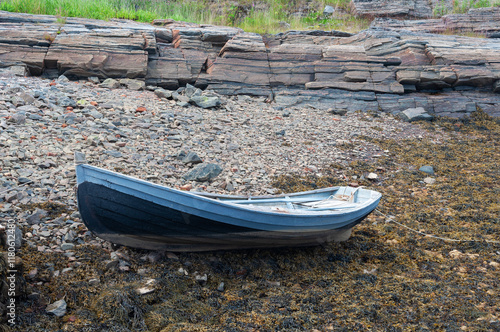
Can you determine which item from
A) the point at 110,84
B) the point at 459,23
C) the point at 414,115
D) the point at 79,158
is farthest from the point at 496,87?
the point at 79,158

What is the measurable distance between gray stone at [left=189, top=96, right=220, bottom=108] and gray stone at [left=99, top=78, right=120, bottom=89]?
79.7 inches

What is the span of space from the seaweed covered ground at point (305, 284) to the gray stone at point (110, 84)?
6704 mm

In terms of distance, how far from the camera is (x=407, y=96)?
11969 mm

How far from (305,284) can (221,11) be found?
49.7 feet

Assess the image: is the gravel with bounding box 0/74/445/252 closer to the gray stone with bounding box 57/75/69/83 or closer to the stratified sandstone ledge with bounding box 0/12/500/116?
the gray stone with bounding box 57/75/69/83

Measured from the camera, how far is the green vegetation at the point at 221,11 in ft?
43.3

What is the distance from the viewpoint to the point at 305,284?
4422 millimetres

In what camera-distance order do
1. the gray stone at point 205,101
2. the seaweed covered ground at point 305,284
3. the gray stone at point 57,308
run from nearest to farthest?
the gray stone at point 57,308 < the seaweed covered ground at point 305,284 < the gray stone at point 205,101

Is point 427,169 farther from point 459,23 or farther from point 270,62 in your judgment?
point 459,23

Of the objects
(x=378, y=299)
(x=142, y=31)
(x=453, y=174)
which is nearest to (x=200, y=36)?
(x=142, y=31)

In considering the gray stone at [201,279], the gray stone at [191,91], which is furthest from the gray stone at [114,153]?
the gray stone at [191,91]

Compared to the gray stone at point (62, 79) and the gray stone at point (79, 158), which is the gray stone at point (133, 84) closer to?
the gray stone at point (62, 79)

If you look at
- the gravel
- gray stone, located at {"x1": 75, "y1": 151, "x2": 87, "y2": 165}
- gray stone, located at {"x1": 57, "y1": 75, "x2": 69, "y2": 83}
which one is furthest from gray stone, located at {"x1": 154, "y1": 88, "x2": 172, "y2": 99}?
gray stone, located at {"x1": 75, "y1": 151, "x2": 87, "y2": 165}

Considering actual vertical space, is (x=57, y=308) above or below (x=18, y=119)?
below
